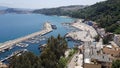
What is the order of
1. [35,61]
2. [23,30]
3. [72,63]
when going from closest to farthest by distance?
[35,61] < [72,63] < [23,30]

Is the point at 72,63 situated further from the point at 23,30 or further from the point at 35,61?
the point at 23,30

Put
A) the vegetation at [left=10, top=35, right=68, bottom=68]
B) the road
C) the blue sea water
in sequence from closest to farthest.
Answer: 1. the vegetation at [left=10, top=35, right=68, bottom=68]
2. the road
3. the blue sea water

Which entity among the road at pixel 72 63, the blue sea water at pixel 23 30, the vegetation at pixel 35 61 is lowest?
the blue sea water at pixel 23 30

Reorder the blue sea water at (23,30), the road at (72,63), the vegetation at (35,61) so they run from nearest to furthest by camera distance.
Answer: the vegetation at (35,61) → the road at (72,63) → the blue sea water at (23,30)

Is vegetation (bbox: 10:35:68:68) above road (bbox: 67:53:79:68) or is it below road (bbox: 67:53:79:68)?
above

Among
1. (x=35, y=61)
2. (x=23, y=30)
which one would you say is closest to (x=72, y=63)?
(x=35, y=61)

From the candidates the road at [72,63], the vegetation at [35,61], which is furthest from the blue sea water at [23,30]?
the vegetation at [35,61]

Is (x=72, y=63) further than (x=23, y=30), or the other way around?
(x=23, y=30)

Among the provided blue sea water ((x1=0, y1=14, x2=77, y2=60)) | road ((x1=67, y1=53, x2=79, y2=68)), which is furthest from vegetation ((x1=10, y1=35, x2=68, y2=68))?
blue sea water ((x1=0, y1=14, x2=77, y2=60))

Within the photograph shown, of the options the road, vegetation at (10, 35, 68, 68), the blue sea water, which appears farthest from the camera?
the blue sea water

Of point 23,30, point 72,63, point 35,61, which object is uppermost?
point 35,61

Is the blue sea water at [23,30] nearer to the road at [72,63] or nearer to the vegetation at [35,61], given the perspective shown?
the road at [72,63]

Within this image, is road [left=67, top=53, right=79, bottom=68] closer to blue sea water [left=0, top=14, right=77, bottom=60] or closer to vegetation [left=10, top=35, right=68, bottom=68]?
vegetation [left=10, top=35, right=68, bottom=68]
